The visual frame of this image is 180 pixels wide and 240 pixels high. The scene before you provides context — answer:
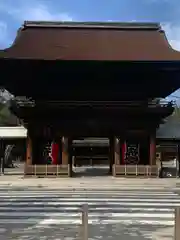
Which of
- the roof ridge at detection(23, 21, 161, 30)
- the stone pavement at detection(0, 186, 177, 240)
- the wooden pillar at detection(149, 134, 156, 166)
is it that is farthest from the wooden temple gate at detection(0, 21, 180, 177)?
the stone pavement at detection(0, 186, 177, 240)

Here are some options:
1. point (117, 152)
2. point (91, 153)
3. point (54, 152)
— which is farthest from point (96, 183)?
point (91, 153)

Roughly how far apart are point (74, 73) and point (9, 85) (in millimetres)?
4614

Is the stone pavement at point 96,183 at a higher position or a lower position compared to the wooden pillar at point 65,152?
lower

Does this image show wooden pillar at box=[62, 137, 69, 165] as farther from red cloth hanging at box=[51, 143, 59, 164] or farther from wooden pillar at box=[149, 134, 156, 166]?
wooden pillar at box=[149, 134, 156, 166]

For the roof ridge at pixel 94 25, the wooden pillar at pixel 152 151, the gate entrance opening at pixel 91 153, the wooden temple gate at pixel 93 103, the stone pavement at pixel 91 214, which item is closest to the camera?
the stone pavement at pixel 91 214

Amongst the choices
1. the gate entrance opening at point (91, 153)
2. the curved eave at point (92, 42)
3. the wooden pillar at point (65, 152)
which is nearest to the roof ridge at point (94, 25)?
the curved eave at point (92, 42)

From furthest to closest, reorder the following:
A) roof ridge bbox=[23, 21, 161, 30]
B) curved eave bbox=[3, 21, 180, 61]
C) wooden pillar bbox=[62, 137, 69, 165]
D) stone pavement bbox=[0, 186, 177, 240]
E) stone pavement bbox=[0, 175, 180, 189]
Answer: roof ridge bbox=[23, 21, 161, 30] → wooden pillar bbox=[62, 137, 69, 165] → curved eave bbox=[3, 21, 180, 61] → stone pavement bbox=[0, 175, 180, 189] → stone pavement bbox=[0, 186, 177, 240]

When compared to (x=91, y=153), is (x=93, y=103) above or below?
above

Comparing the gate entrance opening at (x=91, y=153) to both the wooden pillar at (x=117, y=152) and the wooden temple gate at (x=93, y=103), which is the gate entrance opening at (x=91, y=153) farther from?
the wooden pillar at (x=117, y=152)

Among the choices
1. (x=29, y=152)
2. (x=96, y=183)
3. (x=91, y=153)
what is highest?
(x=29, y=152)

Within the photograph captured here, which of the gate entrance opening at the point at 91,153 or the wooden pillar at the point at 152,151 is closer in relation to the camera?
the wooden pillar at the point at 152,151

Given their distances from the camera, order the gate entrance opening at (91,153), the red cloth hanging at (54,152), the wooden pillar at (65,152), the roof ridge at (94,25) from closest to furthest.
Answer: the wooden pillar at (65,152), the red cloth hanging at (54,152), the roof ridge at (94,25), the gate entrance opening at (91,153)

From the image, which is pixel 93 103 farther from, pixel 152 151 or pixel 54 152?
pixel 152 151

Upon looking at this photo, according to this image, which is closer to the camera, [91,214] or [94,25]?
[91,214]
